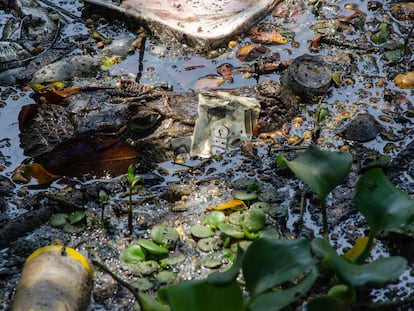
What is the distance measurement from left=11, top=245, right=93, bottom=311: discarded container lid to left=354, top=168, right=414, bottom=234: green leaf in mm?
989

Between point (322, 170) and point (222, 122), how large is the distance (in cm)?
81

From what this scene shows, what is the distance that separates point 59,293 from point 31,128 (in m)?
1.12

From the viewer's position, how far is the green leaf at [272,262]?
1714mm

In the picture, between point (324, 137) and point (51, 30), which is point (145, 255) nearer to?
point (324, 137)

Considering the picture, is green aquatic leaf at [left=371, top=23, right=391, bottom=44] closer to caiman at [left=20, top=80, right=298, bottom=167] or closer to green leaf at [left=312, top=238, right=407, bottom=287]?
caiman at [left=20, top=80, right=298, bottom=167]

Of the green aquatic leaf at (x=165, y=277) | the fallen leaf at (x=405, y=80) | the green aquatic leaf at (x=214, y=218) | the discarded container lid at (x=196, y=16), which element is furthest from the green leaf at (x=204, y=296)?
the discarded container lid at (x=196, y=16)

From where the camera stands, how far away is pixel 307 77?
295 centimetres

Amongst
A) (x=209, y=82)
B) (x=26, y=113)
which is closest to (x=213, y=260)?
(x=209, y=82)

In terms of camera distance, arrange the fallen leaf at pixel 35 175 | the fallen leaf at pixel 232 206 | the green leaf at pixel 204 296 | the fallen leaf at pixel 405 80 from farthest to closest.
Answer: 1. the fallen leaf at pixel 405 80
2. the fallen leaf at pixel 35 175
3. the fallen leaf at pixel 232 206
4. the green leaf at pixel 204 296

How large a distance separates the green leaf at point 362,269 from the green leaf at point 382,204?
0.21m

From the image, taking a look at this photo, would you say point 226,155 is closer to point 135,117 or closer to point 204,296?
point 135,117

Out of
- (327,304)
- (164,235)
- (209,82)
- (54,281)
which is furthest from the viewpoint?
(209,82)

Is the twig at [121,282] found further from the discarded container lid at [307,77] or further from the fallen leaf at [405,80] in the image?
the fallen leaf at [405,80]

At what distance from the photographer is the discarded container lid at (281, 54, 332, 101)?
2914 mm
